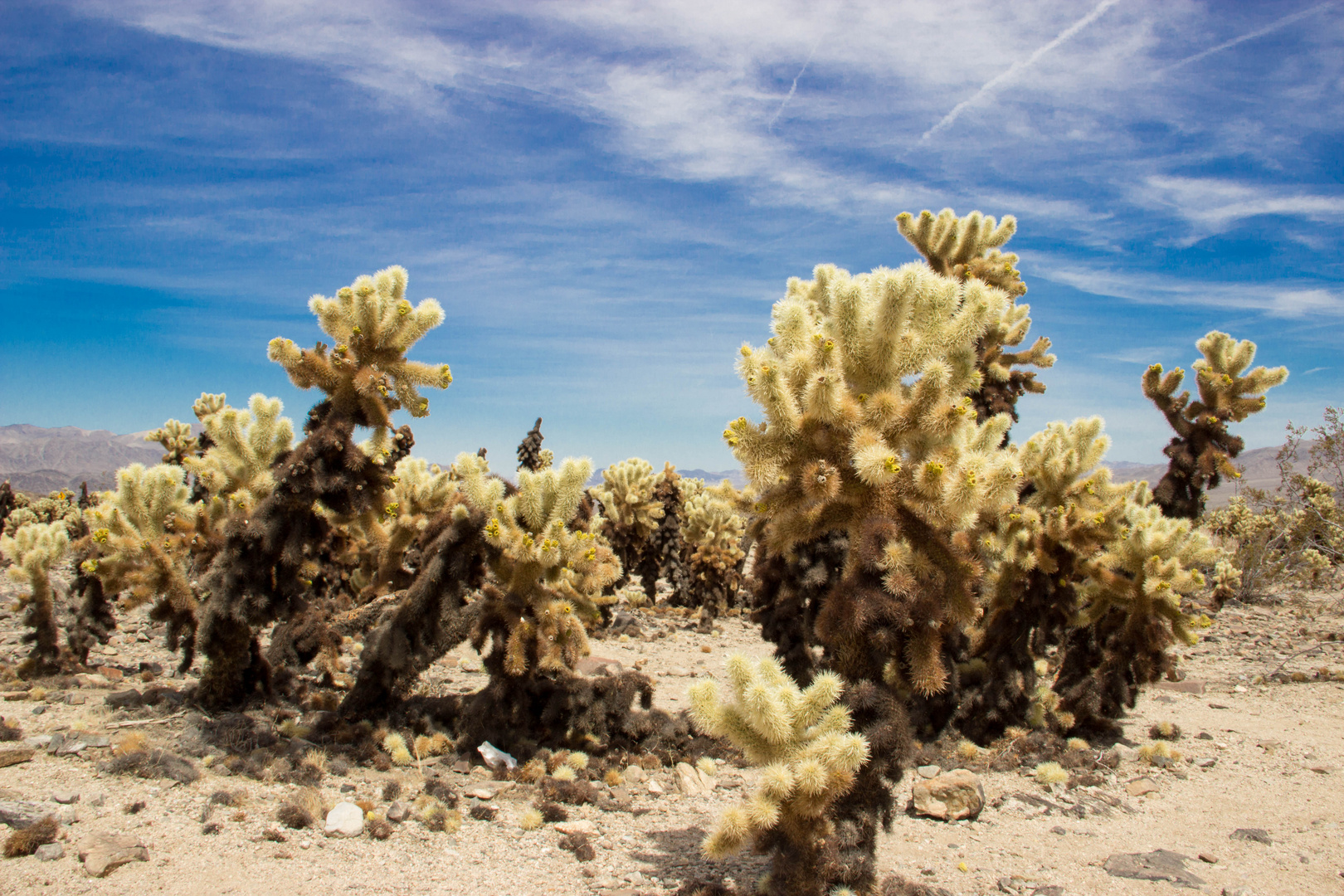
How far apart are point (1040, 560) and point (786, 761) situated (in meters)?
5.36

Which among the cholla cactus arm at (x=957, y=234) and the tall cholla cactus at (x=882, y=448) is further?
the cholla cactus arm at (x=957, y=234)

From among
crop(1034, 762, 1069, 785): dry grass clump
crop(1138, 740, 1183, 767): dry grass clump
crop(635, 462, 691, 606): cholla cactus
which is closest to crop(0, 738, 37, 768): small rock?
crop(1034, 762, 1069, 785): dry grass clump

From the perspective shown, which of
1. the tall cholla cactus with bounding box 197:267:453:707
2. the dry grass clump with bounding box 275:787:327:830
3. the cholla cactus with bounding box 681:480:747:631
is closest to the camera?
the dry grass clump with bounding box 275:787:327:830

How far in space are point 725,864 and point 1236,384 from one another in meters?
10.7

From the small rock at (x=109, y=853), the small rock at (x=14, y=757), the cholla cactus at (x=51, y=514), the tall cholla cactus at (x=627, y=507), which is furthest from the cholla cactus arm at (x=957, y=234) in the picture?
the cholla cactus at (x=51, y=514)

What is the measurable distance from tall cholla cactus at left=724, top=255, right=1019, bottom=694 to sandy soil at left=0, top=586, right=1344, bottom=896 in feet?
7.14

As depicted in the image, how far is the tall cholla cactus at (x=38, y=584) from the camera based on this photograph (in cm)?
888

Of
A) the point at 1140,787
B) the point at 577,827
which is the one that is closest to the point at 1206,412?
the point at 1140,787

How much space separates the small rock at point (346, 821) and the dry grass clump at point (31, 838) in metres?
1.69

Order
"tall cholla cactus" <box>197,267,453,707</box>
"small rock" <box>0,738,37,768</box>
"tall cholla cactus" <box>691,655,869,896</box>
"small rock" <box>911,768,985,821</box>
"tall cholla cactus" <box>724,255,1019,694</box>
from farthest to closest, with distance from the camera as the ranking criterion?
"tall cholla cactus" <box>197,267,453,707</box> < "small rock" <box>911,768,985,821</box> < "small rock" <box>0,738,37,768</box> < "tall cholla cactus" <box>724,255,1019,694</box> < "tall cholla cactus" <box>691,655,869,896</box>

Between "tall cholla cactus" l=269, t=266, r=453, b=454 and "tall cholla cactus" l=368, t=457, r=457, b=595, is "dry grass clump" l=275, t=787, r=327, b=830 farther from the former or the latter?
"tall cholla cactus" l=368, t=457, r=457, b=595

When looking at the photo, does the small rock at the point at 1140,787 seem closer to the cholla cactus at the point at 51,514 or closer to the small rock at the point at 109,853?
the small rock at the point at 109,853

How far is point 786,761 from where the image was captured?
169 inches

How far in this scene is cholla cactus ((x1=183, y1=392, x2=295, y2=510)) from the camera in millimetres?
8039
